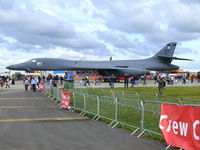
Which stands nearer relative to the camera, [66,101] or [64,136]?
[64,136]

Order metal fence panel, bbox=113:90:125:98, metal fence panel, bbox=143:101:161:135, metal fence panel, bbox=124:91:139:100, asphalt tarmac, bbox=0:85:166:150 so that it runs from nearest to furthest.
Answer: asphalt tarmac, bbox=0:85:166:150
metal fence panel, bbox=143:101:161:135
metal fence panel, bbox=124:91:139:100
metal fence panel, bbox=113:90:125:98

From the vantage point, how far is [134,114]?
1139cm

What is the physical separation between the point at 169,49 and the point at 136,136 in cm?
5671

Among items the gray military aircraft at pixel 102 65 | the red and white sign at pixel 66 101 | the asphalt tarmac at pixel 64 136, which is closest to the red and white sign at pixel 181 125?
the asphalt tarmac at pixel 64 136

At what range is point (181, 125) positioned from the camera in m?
6.15

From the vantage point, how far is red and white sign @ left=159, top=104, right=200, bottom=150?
572 cm

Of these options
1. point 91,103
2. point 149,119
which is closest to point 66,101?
point 91,103

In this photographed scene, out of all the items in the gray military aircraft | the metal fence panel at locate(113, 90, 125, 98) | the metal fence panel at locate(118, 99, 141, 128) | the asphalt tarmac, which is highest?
the gray military aircraft

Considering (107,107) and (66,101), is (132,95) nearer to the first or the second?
(66,101)

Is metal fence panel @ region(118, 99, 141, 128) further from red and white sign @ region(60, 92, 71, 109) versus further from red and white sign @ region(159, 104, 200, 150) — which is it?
red and white sign @ region(60, 92, 71, 109)

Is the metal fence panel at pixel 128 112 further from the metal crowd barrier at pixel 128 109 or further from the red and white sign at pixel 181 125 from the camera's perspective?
the red and white sign at pixel 181 125

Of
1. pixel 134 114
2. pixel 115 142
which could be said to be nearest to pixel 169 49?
pixel 134 114

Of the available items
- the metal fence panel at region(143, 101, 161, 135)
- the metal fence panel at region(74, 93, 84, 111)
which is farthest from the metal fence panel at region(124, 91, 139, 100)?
the metal fence panel at region(143, 101, 161, 135)

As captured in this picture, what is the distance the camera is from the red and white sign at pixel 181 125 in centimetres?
572
